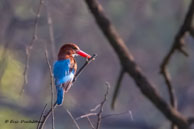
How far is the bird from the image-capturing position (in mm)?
3732

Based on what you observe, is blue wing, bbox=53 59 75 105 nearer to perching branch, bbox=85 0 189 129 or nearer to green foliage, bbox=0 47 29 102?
perching branch, bbox=85 0 189 129

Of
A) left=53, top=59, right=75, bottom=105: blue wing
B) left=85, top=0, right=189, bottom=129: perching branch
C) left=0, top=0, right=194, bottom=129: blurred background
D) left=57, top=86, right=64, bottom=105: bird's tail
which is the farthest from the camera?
left=0, top=0, right=194, bottom=129: blurred background

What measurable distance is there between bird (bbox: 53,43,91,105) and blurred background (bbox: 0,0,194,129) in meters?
5.86

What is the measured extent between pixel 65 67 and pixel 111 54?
31.8 feet

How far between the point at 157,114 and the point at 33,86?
7.92ft

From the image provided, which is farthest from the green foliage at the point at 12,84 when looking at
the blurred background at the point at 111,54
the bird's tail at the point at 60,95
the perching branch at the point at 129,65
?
the bird's tail at the point at 60,95

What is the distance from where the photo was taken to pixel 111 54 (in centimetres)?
1354

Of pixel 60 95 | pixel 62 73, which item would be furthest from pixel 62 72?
pixel 60 95

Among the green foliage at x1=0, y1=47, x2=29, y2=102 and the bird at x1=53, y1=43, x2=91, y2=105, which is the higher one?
the bird at x1=53, y1=43, x2=91, y2=105

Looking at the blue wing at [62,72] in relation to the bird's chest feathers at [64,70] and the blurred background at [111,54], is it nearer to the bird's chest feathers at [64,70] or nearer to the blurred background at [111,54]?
the bird's chest feathers at [64,70]

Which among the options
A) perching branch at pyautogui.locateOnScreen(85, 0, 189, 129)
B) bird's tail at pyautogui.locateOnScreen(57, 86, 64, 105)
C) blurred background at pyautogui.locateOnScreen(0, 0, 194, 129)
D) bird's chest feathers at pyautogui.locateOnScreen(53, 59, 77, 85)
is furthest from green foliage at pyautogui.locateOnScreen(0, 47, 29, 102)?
bird's tail at pyautogui.locateOnScreen(57, 86, 64, 105)

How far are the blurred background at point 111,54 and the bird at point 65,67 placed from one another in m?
5.86

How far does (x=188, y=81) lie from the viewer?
12219 millimetres

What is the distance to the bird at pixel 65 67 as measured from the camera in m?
3.73
